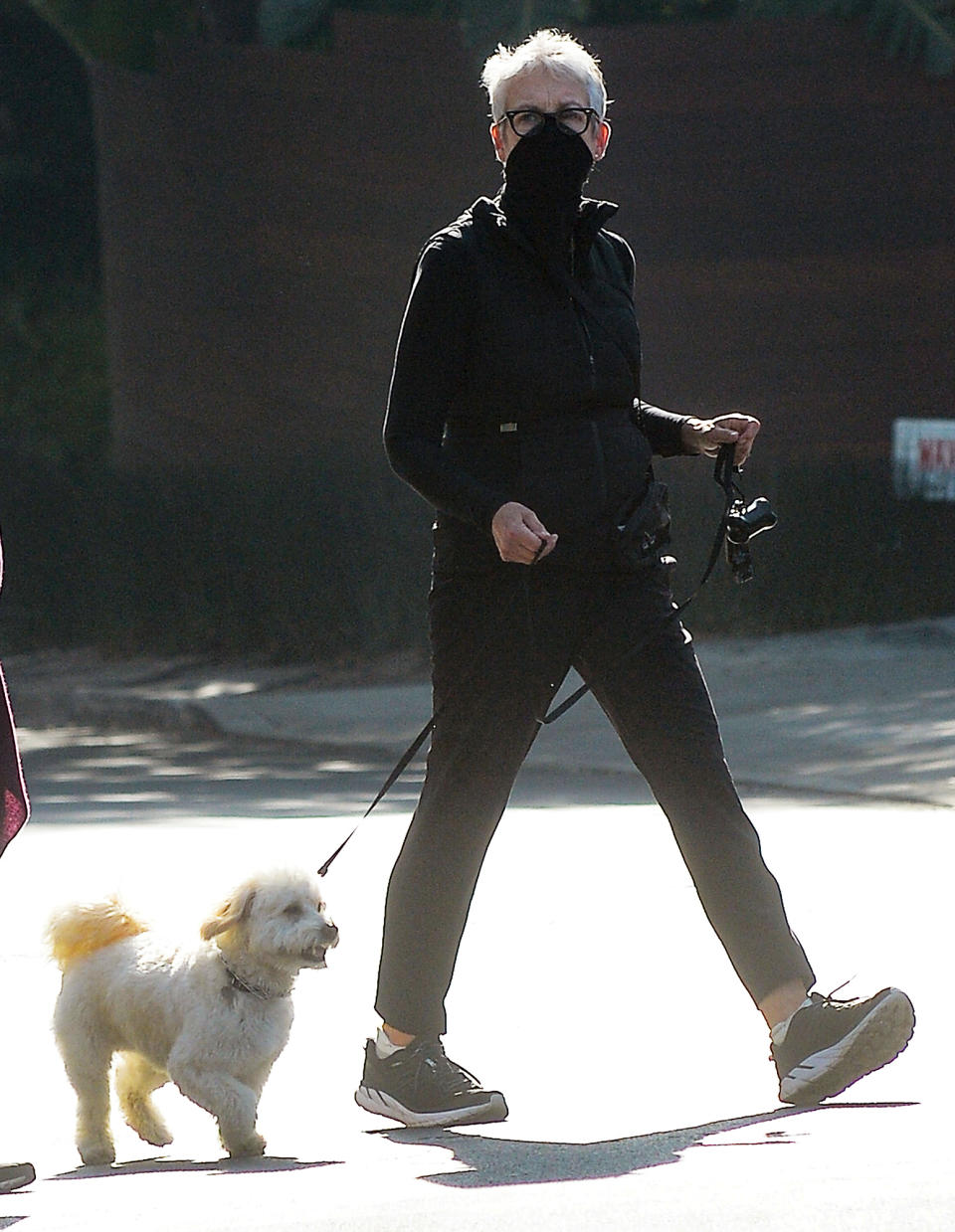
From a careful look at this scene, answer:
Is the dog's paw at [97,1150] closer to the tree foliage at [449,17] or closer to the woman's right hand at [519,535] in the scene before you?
the woman's right hand at [519,535]

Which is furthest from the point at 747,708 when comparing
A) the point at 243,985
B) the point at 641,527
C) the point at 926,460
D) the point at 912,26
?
the point at 243,985

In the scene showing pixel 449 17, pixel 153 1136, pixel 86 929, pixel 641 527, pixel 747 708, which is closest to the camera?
pixel 641 527

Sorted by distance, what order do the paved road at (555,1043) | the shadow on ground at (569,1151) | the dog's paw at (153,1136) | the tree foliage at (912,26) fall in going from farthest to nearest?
1. the tree foliage at (912,26)
2. the dog's paw at (153,1136)
3. the shadow on ground at (569,1151)
4. the paved road at (555,1043)

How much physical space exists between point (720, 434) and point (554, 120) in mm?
723

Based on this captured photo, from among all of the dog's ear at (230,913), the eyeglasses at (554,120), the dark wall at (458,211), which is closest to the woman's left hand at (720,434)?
the eyeglasses at (554,120)

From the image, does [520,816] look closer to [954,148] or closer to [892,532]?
[892,532]

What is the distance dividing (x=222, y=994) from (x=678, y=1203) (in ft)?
3.69

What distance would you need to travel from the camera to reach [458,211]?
56.9ft

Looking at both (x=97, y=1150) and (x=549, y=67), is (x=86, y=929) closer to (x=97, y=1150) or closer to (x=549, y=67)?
(x=97, y=1150)

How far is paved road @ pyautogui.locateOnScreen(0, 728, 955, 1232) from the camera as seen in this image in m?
3.93

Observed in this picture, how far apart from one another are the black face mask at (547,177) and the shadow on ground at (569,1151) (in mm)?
1752

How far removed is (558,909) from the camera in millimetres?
7246

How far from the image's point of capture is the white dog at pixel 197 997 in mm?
4516

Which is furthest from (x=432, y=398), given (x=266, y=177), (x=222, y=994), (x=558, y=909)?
(x=266, y=177)
